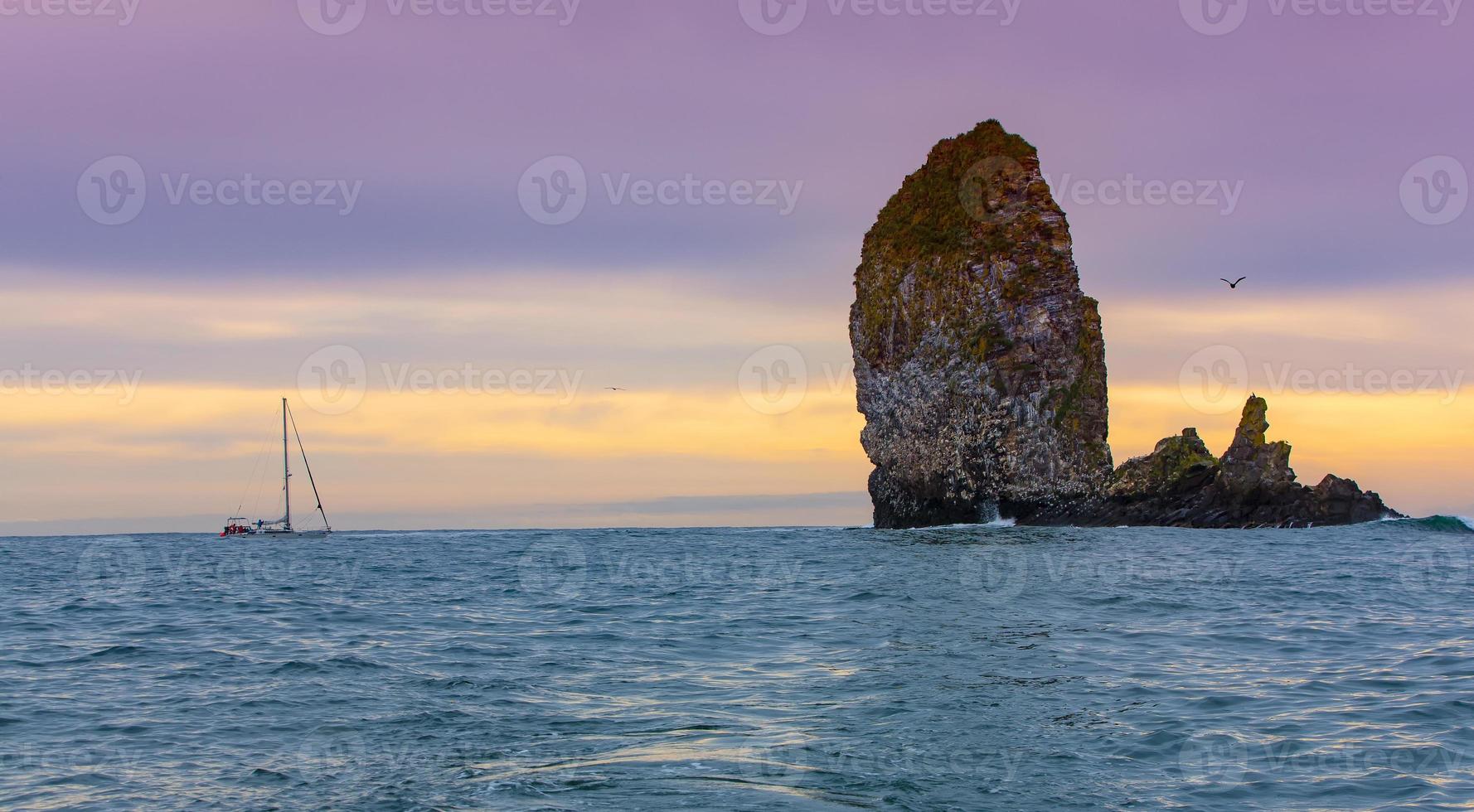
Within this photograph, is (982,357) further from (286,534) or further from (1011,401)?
(286,534)

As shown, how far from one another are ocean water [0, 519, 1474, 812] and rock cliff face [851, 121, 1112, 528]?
57.3 metres

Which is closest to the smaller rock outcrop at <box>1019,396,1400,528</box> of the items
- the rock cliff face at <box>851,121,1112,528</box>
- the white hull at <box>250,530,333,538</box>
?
the rock cliff face at <box>851,121,1112,528</box>

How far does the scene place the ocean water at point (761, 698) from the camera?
1226 cm

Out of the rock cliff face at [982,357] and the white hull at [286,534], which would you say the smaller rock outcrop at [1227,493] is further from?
the white hull at [286,534]

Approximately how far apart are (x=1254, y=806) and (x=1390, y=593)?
26.1 metres

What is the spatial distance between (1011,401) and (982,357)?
4.78 metres

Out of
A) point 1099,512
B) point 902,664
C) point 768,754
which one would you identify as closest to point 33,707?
point 768,754

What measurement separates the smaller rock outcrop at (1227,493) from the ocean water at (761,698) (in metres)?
49.9

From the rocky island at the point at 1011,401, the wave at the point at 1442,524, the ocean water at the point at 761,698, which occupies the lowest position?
the ocean water at the point at 761,698

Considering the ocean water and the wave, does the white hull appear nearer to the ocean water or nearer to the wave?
the ocean water

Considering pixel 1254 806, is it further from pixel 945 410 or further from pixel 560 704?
pixel 945 410

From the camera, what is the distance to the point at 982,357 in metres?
97.8

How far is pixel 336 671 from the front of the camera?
20.3 metres

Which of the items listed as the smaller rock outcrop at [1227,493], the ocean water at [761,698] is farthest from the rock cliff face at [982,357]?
the ocean water at [761,698]
